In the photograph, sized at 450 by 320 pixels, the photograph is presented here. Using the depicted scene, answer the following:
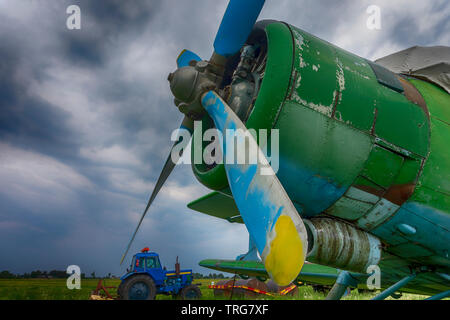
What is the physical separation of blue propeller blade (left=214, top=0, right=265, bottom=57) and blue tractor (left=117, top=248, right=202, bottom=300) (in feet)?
32.1

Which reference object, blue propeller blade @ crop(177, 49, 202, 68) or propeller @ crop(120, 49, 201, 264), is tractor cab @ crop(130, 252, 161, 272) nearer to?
propeller @ crop(120, 49, 201, 264)

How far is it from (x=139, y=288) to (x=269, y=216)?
1026 centimetres

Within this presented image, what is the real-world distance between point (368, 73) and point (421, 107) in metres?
0.77

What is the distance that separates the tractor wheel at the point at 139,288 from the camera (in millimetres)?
10328

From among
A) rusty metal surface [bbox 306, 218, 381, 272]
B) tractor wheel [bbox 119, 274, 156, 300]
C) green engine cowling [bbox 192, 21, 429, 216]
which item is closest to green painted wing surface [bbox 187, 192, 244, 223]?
green engine cowling [bbox 192, 21, 429, 216]

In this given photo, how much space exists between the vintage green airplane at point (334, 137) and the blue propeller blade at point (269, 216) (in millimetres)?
25

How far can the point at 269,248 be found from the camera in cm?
192

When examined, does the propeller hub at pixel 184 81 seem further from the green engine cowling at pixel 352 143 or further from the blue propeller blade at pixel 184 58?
the green engine cowling at pixel 352 143

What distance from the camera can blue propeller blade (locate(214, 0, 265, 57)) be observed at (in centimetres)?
313

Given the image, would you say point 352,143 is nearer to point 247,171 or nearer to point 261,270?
point 247,171

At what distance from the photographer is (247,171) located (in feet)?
7.99

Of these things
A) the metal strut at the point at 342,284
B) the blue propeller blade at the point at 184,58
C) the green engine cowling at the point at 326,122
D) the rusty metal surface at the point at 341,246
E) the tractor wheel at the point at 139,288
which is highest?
the blue propeller blade at the point at 184,58

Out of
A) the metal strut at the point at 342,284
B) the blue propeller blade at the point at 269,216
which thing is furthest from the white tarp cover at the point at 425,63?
the metal strut at the point at 342,284

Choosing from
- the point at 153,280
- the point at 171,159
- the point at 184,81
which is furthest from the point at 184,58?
the point at 153,280
